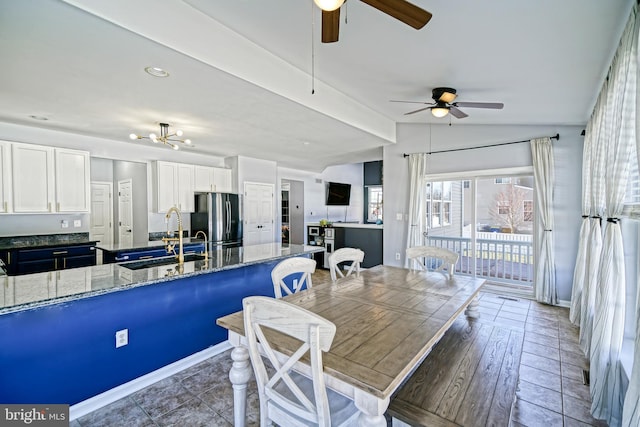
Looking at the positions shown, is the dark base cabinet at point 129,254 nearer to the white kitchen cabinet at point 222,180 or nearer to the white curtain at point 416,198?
the white kitchen cabinet at point 222,180

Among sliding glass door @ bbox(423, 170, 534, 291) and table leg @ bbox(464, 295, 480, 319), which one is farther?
sliding glass door @ bbox(423, 170, 534, 291)

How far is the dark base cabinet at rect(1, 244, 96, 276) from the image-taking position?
3.79m

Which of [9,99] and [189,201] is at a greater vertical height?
[9,99]

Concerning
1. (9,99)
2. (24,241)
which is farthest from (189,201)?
(9,99)

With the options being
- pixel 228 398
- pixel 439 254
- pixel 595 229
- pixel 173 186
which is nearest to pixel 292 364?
pixel 228 398

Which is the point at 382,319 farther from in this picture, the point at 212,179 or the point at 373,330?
the point at 212,179

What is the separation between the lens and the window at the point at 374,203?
10.3m

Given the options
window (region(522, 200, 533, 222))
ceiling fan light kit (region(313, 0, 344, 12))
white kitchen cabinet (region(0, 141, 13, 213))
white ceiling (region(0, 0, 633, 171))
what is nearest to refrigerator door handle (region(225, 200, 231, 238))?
white ceiling (region(0, 0, 633, 171))

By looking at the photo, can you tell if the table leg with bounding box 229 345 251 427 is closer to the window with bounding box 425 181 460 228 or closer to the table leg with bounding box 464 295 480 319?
the table leg with bounding box 464 295 480 319

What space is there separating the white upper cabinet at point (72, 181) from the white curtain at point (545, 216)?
6.75 m

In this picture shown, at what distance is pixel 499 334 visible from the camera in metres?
2.16

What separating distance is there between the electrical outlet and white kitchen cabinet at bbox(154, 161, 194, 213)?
3662 millimetres

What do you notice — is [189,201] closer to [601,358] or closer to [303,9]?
[303,9]

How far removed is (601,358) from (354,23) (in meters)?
2.95
